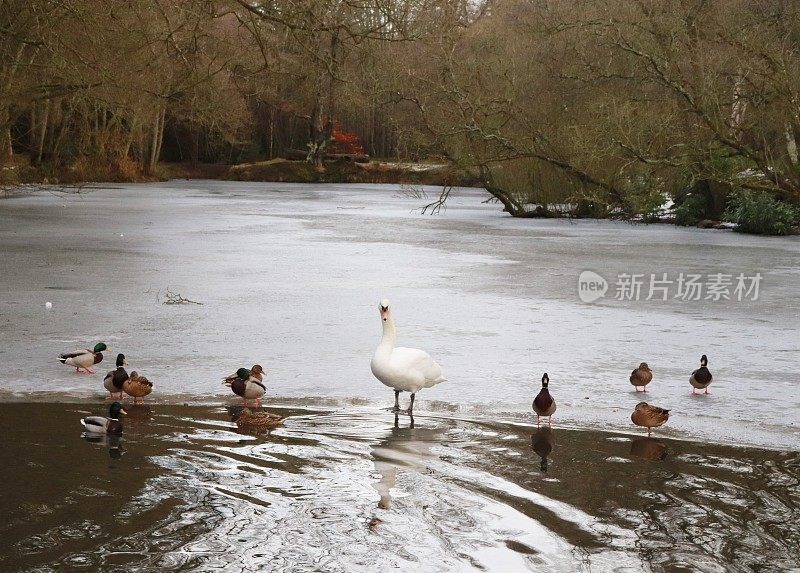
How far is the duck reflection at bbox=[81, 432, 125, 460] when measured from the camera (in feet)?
19.0

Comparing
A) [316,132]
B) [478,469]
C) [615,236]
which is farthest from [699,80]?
[316,132]

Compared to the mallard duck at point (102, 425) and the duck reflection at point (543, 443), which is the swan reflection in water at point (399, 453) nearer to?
the duck reflection at point (543, 443)

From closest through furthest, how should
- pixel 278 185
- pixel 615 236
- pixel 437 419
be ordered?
pixel 437 419, pixel 615 236, pixel 278 185

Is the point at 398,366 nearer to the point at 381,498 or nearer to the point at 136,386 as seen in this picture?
the point at 381,498

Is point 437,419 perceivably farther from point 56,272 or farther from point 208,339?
point 56,272

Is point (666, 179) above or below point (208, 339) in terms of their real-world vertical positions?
above

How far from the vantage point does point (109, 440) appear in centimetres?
602

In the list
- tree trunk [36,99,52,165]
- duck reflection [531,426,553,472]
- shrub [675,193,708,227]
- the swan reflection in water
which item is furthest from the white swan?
tree trunk [36,99,52,165]

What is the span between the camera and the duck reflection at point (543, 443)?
5.87 m

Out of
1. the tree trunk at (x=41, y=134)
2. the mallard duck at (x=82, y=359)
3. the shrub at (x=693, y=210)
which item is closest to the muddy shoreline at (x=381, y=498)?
the mallard duck at (x=82, y=359)

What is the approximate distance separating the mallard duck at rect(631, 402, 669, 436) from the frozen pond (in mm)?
165

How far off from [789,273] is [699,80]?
335cm

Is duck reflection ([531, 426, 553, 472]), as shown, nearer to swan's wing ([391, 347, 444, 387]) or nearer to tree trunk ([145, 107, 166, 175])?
swan's wing ([391, 347, 444, 387])

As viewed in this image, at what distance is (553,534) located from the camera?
460 centimetres
